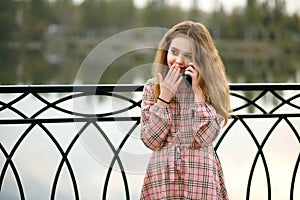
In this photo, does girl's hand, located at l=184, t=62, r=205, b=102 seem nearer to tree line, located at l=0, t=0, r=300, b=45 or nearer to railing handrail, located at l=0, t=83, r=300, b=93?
railing handrail, located at l=0, t=83, r=300, b=93

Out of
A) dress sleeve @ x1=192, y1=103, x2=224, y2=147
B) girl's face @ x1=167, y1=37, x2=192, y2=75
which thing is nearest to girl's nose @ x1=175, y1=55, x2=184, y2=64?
girl's face @ x1=167, y1=37, x2=192, y2=75

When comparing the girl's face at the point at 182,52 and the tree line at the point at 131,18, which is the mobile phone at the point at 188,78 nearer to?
the girl's face at the point at 182,52

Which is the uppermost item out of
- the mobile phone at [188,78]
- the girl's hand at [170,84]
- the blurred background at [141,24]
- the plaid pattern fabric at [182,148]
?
the blurred background at [141,24]

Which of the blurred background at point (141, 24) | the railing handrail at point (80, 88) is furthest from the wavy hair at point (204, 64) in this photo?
the blurred background at point (141, 24)

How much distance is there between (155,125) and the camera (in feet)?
6.02

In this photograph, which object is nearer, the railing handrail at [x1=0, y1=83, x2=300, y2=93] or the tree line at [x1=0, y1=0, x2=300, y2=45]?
the railing handrail at [x1=0, y1=83, x2=300, y2=93]

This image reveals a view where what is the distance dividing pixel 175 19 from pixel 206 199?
97.7 feet

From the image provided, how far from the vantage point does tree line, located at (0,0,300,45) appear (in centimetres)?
3080

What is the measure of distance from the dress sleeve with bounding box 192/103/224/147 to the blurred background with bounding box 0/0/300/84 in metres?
27.4

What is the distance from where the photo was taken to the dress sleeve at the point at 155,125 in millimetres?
1832

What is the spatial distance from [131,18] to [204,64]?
97.5ft

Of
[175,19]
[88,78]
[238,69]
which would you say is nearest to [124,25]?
[175,19]

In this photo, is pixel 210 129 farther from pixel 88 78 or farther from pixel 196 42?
pixel 88 78

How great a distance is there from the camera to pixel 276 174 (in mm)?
7199
